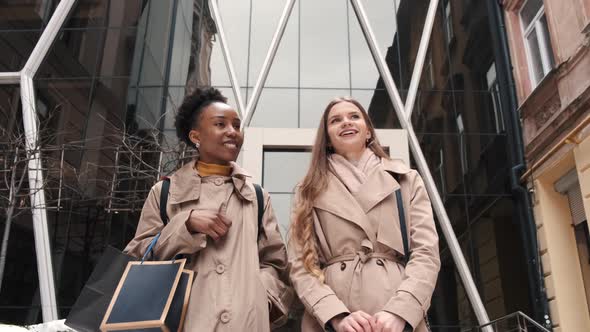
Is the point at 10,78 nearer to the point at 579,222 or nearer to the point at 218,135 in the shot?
the point at 218,135

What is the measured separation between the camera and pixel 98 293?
1963 millimetres

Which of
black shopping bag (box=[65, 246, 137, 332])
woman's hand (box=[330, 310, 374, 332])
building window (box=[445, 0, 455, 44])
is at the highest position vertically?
building window (box=[445, 0, 455, 44])

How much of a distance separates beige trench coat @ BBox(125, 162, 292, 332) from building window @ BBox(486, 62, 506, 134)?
9099 millimetres

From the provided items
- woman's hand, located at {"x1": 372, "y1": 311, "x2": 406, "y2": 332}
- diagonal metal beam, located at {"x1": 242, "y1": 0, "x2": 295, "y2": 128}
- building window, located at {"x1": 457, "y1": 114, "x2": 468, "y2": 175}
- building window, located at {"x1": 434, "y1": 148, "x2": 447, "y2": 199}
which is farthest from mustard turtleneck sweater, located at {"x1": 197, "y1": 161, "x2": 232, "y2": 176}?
building window, located at {"x1": 457, "y1": 114, "x2": 468, "y2": 175}

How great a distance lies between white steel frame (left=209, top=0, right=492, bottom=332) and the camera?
9281mm

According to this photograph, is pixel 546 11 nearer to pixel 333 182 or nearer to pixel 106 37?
pixel 333 182

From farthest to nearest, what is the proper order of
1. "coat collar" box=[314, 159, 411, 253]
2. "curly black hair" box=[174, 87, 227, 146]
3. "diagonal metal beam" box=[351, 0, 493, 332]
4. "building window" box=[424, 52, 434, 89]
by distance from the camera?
"building window" box=[424, 52, 434, 89] → "diagonal metal beam" box=[351, 0, 493, 332] → "curly black hair" box=[174, 87, 227, 146] → "coat collar" box=[314, 159, 411, 253]

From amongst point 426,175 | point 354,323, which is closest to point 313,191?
point 354,323

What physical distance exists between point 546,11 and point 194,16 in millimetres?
7403

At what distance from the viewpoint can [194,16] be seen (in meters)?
11.2

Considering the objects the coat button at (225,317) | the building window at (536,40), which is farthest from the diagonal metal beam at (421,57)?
the coat button at (225,317)

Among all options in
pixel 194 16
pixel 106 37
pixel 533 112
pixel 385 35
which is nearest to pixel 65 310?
pixel 106 37

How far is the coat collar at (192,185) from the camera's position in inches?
88.2

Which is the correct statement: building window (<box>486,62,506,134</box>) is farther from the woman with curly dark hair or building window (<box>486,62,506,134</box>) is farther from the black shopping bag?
the black shopping bag
